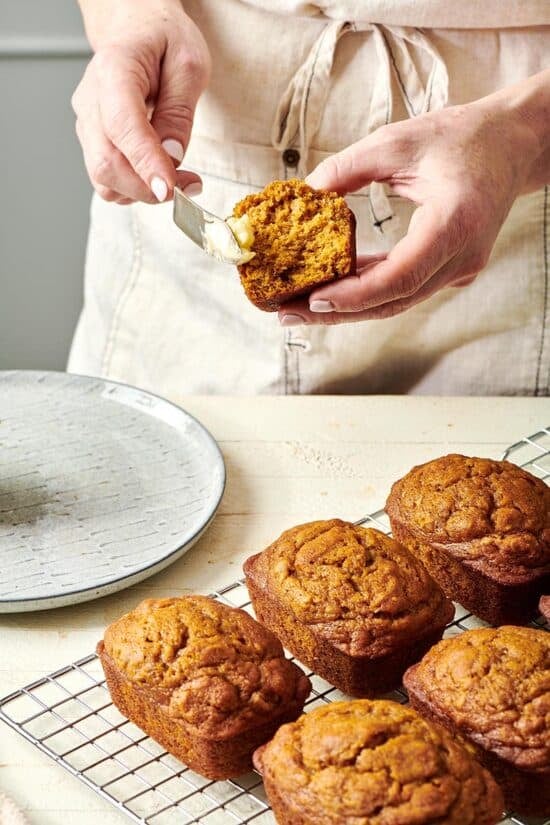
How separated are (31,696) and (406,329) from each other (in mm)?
1105

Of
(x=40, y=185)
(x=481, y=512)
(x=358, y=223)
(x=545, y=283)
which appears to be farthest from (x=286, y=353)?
(x=40, y=185)

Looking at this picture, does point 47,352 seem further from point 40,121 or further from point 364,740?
point 364,740

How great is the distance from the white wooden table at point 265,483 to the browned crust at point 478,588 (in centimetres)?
24

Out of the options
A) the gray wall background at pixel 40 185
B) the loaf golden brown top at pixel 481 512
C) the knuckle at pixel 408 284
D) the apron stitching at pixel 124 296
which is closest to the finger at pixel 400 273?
the knuckle at pixel 408 284

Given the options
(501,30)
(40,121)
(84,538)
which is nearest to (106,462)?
(84,538)

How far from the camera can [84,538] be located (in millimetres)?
1686

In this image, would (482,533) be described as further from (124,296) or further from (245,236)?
(124,296)

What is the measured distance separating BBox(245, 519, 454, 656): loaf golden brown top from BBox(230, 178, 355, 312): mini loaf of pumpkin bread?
1.18ft

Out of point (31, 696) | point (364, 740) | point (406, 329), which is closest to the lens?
point (364, 740)

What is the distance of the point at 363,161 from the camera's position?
1.65m

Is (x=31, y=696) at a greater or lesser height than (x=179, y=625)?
lesser

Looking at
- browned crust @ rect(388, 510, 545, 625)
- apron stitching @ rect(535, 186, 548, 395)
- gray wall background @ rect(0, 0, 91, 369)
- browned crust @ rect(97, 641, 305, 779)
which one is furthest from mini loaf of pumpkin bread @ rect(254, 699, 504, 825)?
gray wall background @ rect(0, 0, 91, 369)

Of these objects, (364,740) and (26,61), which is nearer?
(364,740)

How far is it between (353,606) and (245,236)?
54 centimetres
